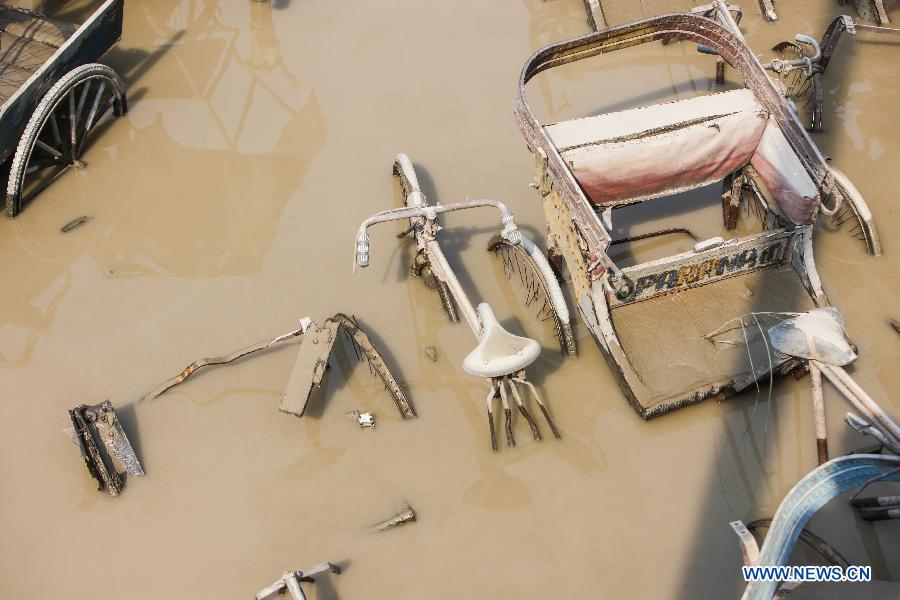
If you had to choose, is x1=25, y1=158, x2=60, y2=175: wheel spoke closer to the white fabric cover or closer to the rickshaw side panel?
the rickshaw side panel

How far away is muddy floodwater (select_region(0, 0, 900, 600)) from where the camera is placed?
18.7ft

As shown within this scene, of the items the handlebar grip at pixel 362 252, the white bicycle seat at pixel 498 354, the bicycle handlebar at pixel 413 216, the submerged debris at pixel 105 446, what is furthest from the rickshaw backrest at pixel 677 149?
the submerged debris at pixel 105 446

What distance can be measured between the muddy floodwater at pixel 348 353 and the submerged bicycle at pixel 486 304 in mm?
188

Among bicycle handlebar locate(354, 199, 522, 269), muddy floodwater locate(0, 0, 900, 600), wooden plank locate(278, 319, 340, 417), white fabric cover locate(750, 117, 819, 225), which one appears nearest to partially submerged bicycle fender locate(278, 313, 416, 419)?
wooden plank locate(278, 319, 340, 417)

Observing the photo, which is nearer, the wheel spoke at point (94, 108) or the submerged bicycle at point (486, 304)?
the submerged bicycle at point (486, 304)

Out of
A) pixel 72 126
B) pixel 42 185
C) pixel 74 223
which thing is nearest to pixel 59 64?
pixel 72 126

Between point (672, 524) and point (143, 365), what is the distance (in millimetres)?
4215

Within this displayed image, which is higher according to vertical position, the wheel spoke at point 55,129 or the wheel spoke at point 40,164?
the wheel spoke at point 55,129

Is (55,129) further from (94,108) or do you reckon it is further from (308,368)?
(308,368)

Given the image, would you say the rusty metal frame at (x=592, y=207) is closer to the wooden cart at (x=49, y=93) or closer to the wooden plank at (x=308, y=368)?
the wooden plank at (x=308, y=368)

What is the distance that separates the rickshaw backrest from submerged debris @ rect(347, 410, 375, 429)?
7.86 feet

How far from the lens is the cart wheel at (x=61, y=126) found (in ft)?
24.5

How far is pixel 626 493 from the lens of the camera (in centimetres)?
591

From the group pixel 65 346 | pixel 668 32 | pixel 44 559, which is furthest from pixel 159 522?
pixel 668 32
